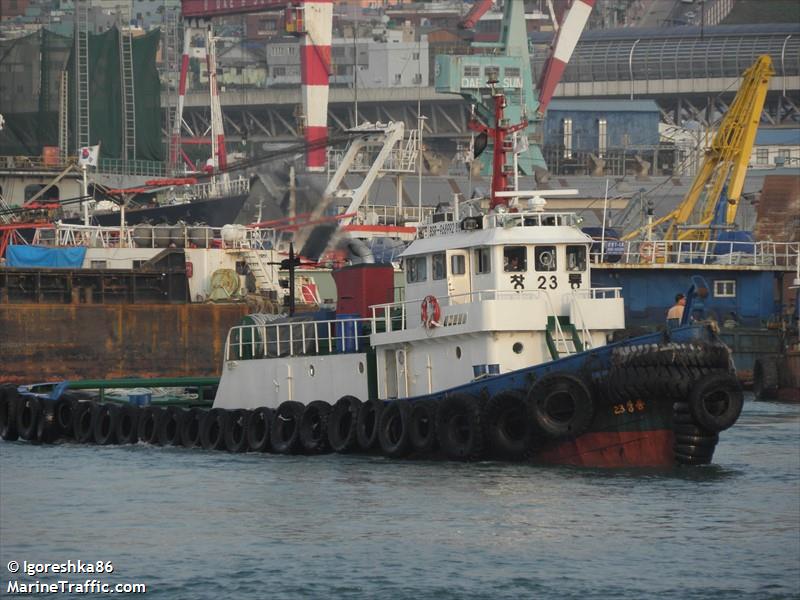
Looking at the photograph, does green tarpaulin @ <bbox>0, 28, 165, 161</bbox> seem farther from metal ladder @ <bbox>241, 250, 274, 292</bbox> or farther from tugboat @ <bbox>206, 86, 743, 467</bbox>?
tugboat @ <bbox>206, 86, 743, 467</bbox>

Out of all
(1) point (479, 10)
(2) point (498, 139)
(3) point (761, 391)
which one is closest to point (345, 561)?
(2) point (498, 139)

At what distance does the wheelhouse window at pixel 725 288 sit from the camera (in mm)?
66500

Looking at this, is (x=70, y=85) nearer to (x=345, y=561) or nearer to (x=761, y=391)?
(x=761, y=391)

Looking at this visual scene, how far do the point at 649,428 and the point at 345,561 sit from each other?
28.7ft

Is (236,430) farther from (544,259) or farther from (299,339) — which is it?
(544,259)

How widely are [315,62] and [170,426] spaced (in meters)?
61.1

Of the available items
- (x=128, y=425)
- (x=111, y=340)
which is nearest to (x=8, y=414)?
(x=128, y=425)

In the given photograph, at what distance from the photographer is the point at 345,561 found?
27.4 m

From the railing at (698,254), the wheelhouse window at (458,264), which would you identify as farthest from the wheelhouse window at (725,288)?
the wheelhouse window at (458,264)

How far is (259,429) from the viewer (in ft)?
130

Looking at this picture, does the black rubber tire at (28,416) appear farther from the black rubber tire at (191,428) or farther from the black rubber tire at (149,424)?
the black rubber tire at (191,428)

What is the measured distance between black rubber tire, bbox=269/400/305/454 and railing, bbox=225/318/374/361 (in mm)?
1545

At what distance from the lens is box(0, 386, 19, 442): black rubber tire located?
45969 mm

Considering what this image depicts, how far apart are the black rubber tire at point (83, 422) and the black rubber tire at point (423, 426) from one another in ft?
35.9
